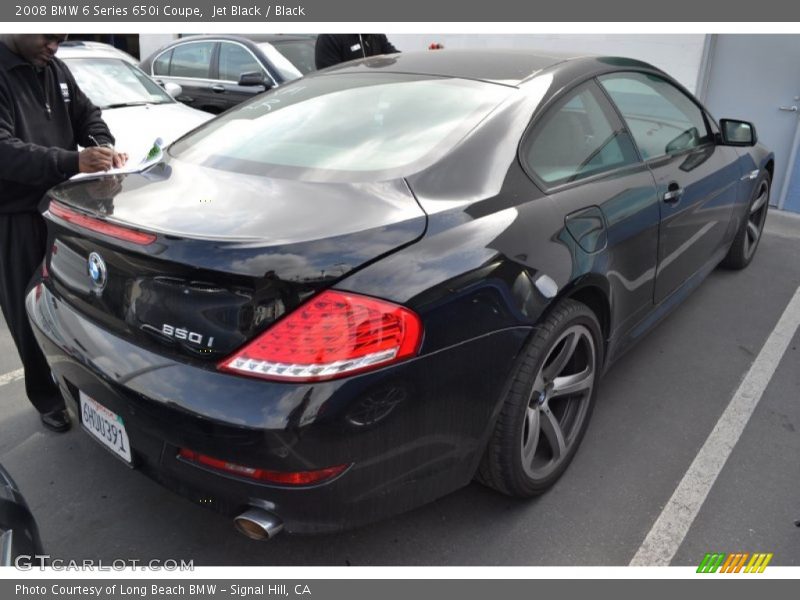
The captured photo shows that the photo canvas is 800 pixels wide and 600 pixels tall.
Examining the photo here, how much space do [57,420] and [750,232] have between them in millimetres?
4385

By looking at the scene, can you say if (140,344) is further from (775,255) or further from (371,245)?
(775,255)

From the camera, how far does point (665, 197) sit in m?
2.95

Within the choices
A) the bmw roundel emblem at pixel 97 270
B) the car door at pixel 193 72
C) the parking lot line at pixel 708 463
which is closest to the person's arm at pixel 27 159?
the bmw roundel emblem at pixel 97 270

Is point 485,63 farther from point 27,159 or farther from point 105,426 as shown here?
point 105,426

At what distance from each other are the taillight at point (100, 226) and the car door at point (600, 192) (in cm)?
125

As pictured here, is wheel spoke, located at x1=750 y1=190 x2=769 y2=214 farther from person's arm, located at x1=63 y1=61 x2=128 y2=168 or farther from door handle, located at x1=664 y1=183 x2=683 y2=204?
person's arm, located at x1=63 y1=61 x2=128 y2=168

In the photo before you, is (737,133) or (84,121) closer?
(84,121)

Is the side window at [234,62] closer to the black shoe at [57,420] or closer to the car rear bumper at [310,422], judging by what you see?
the black shoe at [57,420]

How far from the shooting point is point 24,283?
9.10ft

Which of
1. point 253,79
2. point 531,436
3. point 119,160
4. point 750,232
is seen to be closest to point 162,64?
point 253,79

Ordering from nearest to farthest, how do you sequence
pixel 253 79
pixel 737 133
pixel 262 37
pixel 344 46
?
pixel 737 133 < pixel 344 46 < pixel 253 79 < pixel 262 37

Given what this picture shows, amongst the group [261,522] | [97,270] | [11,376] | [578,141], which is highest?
[578,141]

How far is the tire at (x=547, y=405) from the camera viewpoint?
217cm

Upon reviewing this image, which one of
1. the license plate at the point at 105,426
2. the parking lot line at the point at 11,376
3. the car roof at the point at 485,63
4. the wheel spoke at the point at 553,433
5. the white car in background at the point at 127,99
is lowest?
the parking lot line at the point at 11,376
